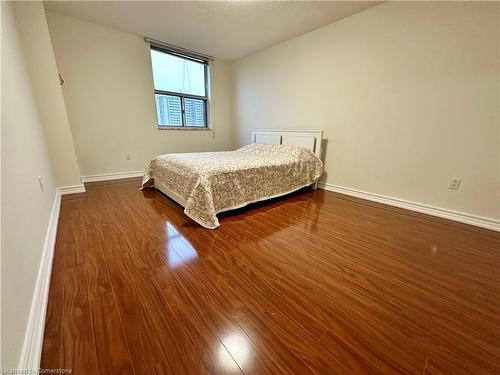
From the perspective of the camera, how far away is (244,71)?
412cm

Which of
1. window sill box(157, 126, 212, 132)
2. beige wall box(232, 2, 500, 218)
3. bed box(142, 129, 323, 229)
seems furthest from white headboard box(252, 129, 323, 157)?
window sill box(157, 126, 212, 132)

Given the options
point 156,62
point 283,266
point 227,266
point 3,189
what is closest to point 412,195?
point 283,266

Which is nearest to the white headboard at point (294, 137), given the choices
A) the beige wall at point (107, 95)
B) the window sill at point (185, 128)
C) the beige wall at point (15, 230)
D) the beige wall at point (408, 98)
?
the beige wall at point (408, 98)

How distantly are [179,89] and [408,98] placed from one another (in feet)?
11.8

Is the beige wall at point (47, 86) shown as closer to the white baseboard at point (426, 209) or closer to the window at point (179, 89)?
the window at point (179, 89)

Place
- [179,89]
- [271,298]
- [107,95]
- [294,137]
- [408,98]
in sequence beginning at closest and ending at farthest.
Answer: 1. [271,298]
2. [408,98]
3. [107,95]
4. [294,137]
5. [179,89]

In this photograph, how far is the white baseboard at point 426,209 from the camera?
1945mm

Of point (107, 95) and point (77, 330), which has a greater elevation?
point (107, 95)

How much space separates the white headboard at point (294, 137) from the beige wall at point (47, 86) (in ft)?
9.14

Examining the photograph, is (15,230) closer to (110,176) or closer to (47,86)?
(47,86)

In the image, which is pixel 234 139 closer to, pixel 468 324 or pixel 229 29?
pixel 229 29

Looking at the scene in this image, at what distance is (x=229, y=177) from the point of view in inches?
79.4

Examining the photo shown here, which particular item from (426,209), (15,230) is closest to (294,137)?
(426,209)

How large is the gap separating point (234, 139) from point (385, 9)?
324 cm
